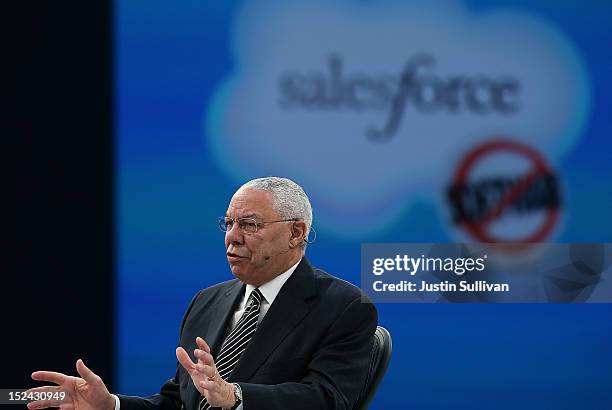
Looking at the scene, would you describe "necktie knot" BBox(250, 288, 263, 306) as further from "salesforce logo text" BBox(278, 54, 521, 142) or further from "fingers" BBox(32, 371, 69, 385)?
"salesforce logo text" BBox(278, 54, 521, 142)

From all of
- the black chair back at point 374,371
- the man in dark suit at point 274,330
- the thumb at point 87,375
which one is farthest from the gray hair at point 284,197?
the thumb at point 87,375

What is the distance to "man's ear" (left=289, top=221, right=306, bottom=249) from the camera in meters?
3.14

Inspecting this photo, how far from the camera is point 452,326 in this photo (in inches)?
197

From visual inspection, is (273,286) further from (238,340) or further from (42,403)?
(42,403)

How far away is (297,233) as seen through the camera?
3.15 meters

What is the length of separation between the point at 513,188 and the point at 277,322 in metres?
2.30

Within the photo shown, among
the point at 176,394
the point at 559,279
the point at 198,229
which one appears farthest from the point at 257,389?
the point at 559,279

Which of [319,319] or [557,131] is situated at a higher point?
[557,131]

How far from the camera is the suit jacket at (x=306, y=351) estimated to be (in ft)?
9.28

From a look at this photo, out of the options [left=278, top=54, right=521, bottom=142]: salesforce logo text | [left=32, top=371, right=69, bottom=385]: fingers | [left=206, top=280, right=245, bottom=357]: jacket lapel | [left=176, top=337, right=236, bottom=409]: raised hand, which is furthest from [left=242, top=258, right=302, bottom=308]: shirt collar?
[left=278, top=54, right=521, bottom=142]: salesforce logo text

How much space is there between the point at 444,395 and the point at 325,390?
91.4 inches

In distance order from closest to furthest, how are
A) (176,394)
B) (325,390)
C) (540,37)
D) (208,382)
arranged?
1. (208,382)
2. (325,390)
3. (176,394)
4. (540,37)

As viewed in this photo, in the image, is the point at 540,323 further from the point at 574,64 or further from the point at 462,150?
the point at 574,64

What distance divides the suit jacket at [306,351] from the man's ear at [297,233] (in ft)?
0.28
